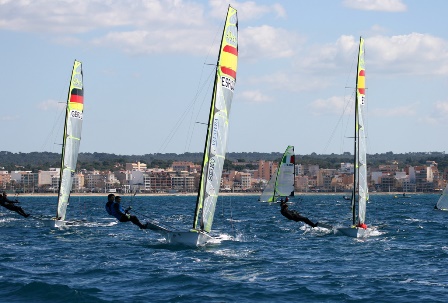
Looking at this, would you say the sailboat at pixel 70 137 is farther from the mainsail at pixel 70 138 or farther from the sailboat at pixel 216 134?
the sailboat at pixel 216 134

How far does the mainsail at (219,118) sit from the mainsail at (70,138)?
49.7 ft

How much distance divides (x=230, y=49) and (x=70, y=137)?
16360 mm

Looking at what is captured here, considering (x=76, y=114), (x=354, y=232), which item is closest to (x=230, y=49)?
(x=354, y=232)

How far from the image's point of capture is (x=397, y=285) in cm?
2536

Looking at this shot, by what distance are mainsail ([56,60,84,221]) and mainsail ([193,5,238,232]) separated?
1516 cm

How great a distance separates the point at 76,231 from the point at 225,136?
1375cm

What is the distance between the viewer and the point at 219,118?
33.1 m

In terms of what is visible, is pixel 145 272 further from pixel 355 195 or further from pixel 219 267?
pixel 355 195

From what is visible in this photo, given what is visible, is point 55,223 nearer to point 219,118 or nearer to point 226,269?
point 219,118

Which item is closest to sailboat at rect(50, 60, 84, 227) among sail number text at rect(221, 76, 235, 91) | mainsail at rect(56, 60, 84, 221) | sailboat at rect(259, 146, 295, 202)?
mainsail at rect(56, 60, 84, 221)

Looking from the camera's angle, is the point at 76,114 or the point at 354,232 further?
the point at 76,114

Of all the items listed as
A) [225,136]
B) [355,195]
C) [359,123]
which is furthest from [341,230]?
[225,136]

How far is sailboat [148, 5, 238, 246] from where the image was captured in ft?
108

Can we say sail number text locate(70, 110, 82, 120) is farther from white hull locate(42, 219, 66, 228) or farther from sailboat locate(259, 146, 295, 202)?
sailboat locate(259, 146, 295, 202)
